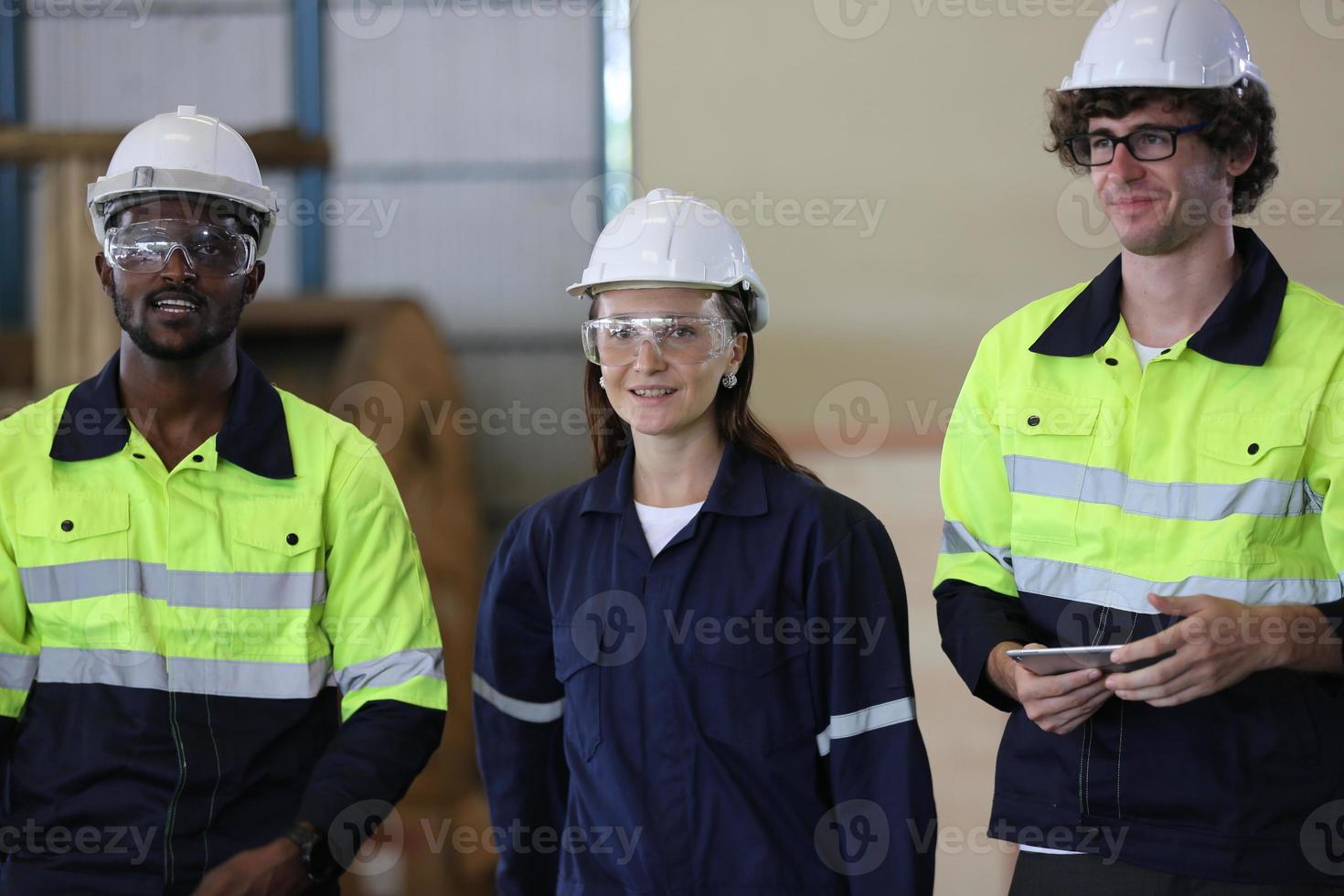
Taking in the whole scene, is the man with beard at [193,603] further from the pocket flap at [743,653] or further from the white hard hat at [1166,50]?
the white hard hat at [1166,50]

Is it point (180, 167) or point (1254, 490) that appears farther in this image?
point (180, 167)

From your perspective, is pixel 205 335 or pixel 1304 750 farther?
pixel 205 335

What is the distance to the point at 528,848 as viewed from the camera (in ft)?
8.47

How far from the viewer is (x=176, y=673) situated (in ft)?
7.85

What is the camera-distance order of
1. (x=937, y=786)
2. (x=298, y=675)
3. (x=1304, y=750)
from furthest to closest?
(x=937, y=786) → (x=298, y=675) → (x=1304, y=750)

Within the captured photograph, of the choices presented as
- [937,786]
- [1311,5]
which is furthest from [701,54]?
[937,786]

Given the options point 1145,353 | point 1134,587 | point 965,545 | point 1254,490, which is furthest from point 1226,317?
point 965,545

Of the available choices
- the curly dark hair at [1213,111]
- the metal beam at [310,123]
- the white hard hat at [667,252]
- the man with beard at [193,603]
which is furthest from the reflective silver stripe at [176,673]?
the metal beam at [310,123]

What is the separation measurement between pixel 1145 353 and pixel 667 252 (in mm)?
826

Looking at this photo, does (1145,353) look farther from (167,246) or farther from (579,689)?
(167,246)

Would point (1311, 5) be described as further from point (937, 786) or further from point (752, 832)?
point (752, 832)

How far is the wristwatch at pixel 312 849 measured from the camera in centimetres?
231

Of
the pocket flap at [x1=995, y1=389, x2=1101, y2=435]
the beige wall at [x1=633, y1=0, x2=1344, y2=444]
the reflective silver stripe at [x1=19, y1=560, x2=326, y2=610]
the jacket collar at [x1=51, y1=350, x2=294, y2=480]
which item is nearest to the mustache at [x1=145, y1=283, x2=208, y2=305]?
the jacket collar at [x1=51, y1=350, x2=294, y2=480]

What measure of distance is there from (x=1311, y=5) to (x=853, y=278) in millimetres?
1912
